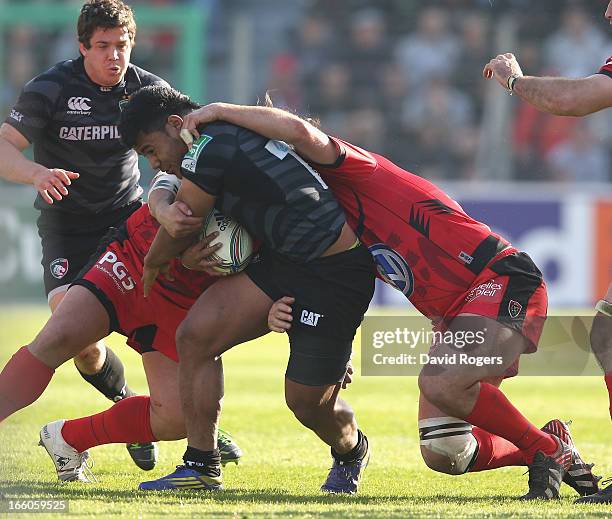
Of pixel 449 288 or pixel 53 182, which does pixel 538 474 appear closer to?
pixel 449 288

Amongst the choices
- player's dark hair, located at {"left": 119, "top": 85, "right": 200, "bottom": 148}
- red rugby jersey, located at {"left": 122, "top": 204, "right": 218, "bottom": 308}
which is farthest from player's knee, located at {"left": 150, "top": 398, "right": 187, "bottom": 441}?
player's dark hair, located at {"left": 119, "top": 85, "right": 200, "bottom": 148}

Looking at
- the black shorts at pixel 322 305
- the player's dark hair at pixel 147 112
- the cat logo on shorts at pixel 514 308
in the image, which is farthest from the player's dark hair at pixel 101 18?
the cat logo on shorts at pixel 514 308

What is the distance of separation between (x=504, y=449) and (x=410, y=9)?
12.8 metres

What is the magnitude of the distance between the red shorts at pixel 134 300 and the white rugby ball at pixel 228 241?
412mm

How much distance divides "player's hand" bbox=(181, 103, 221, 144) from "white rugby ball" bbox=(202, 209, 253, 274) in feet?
1.34

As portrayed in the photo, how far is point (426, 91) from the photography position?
17.0m

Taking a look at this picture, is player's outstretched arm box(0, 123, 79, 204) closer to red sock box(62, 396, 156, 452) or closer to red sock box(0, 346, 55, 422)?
red sock box(0, 346, 55, 422)

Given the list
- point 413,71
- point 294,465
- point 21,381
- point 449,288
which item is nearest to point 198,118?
point 449,288

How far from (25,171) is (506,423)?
2629 millimetres

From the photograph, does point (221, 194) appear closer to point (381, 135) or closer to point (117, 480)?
point (117, 480)

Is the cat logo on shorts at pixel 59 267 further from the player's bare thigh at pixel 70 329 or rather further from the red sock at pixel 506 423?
the red sock at pixel 506 423

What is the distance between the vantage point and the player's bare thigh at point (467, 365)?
5.19m

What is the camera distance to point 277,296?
5.48 m

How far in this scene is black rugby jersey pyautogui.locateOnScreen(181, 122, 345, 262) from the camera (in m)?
5.23
